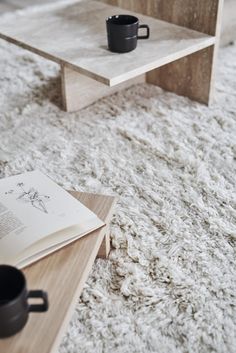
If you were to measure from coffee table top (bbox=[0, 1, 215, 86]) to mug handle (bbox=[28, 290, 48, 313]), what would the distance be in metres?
0.73

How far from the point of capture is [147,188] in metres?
1.38

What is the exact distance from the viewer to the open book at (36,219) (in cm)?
92

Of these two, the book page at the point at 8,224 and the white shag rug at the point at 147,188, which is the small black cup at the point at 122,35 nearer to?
the white shag rug at the point at 147,188

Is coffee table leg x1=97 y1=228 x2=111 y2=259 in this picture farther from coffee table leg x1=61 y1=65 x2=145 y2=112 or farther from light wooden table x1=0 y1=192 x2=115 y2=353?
coffee table leg x1=61 y1=65 x2=145 y2=112

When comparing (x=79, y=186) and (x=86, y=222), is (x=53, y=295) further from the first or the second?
(x=79, y=186)

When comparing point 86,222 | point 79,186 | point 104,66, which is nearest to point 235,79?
point 104,66

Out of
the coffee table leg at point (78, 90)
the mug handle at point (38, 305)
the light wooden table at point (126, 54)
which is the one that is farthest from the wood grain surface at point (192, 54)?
the mug handle at point (38, 305)

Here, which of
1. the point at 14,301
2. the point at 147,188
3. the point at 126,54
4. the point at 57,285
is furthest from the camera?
the point at 126,54

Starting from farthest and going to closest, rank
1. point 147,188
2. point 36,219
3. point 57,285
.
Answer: point 147,188, point 36,219, point 57,285

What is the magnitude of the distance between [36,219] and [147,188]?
47 centimetres

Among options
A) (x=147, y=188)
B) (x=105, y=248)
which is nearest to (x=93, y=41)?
(x=147, y=188)

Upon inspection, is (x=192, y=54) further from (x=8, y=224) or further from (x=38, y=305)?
(x=38, y=305)

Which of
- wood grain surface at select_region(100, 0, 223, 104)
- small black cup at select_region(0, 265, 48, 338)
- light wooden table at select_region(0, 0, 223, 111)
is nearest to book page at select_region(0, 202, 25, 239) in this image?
small black cup at select_region(0, 265, 48, 338)

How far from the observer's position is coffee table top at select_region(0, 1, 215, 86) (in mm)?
1443
